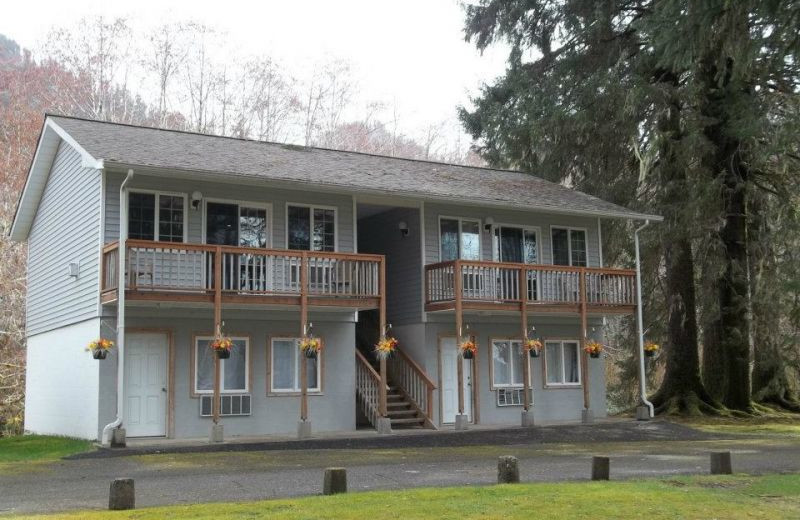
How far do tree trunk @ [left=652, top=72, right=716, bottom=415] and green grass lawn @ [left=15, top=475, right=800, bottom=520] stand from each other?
14370 millimetres

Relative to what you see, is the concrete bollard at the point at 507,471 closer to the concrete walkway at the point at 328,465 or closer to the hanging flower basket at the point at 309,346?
the concrete walkway at the point at 328,465

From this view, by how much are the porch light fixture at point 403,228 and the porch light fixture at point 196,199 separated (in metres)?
5.39

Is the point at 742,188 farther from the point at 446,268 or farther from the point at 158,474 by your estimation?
the point at 158,474

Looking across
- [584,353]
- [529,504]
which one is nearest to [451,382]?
[584,353]

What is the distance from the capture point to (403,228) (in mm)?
22438

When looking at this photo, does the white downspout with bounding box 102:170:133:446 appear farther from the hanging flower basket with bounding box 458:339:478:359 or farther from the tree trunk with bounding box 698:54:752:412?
the tree trunk with bounding box 698:54:752:412

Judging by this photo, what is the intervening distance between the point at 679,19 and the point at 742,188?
1345 cm

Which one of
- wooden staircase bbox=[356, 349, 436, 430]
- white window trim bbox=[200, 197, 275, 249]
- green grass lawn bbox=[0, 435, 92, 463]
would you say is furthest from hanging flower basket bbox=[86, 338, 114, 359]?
wooden staircase bbox=[356, 349, 436, 430]

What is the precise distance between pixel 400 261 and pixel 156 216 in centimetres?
654

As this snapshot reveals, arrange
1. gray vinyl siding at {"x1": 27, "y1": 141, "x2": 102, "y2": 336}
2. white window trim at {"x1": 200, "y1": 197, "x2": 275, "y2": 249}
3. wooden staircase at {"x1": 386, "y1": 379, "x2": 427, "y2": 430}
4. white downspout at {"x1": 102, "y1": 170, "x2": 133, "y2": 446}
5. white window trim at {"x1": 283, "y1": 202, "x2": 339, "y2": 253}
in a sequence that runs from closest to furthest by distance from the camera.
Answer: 1. white downspout at {"x1": 102, "y1": 170, "x2": 133, "y2": 446}
2. gray vinyl siding at {"x1": 27, "y1": 141, "x2": 102, "y2": 336}
3. white window trim at {"x1": 200, "y1": 197, "x2": 275, "y2": 249}
4. white window trim at {"x1": 283, "y1": 202, "x2": 339, "y2": 253}
5. wooden staircase at {"x1": 386, "y1": 379, "x2": 427, "y2": 430}

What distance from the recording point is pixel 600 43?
91.9 feet

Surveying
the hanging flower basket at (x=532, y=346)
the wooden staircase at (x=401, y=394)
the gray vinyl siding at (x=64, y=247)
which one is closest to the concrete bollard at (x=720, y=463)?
the hanging flower basket at (x=532, y=346)

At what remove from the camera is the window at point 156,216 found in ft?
60.7

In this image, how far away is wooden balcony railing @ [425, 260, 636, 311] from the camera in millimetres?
21234
